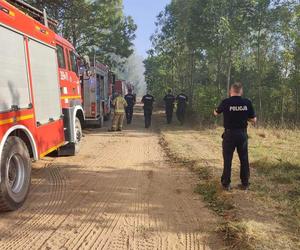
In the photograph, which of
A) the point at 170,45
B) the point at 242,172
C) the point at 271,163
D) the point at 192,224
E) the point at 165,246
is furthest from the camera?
the point at 170,45

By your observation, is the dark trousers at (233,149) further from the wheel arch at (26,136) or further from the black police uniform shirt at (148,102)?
the black police uniform shirt at (148,102)

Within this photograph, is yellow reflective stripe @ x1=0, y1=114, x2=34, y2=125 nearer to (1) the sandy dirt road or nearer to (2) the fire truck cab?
(1) the sandy dirt road

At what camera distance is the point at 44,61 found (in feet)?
26.6

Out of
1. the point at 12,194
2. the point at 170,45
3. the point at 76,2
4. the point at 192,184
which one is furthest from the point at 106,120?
the point at 12,194

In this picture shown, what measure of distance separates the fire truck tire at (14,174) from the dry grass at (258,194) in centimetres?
278

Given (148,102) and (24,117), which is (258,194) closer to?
(24,117)

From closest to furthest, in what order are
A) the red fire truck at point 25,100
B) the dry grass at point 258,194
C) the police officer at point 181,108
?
the dry grass at point 258,194, the red fire truck at point 25,100, the police officer at point 181,108

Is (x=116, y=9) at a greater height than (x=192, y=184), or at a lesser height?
greater

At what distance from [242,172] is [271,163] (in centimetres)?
267

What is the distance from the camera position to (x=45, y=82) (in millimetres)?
8078

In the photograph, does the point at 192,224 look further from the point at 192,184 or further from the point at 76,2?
the point at 76,2

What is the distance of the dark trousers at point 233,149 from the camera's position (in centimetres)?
724

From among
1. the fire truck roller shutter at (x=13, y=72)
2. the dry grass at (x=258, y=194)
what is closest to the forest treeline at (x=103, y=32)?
the dry grass at (x=258, y=194)

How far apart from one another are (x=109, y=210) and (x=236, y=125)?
2580 millimetres
